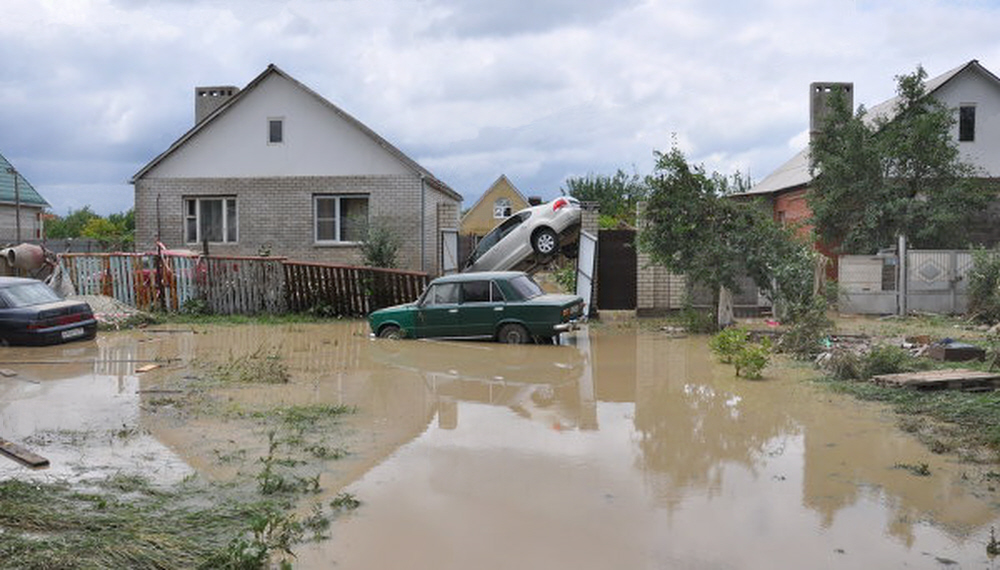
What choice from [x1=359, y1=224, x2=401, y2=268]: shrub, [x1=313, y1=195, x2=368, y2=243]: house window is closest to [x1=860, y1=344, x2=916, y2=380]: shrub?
A: [x1=359, y1=224, x2=401, y2=268]: shrub

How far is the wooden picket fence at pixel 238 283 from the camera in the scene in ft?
65.1

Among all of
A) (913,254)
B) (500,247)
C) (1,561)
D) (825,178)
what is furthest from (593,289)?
(1,561)

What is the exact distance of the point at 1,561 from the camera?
4316 mm

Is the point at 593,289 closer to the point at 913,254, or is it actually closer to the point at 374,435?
the point at 913,254

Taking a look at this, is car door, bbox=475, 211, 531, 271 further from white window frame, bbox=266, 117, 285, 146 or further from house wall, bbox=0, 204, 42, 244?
house wall, bbox=0, 204, 42, 244

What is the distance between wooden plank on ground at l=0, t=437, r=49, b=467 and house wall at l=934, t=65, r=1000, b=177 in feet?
88.1

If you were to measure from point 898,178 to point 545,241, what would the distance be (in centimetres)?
1012

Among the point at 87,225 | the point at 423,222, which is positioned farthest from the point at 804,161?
the point at 87,225

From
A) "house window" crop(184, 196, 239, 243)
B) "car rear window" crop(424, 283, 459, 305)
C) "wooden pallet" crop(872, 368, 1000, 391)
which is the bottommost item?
"wooden pallet" crop(872, 368, 1000, 391)

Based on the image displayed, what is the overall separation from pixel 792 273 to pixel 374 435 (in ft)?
33.1

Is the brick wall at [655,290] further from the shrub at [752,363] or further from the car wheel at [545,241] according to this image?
the shrub at [752,363]

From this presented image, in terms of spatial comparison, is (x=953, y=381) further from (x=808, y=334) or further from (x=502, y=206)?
(x=502, y=206)

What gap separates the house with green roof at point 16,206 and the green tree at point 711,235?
2621cm

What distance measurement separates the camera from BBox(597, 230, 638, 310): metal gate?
2014 centimetres
